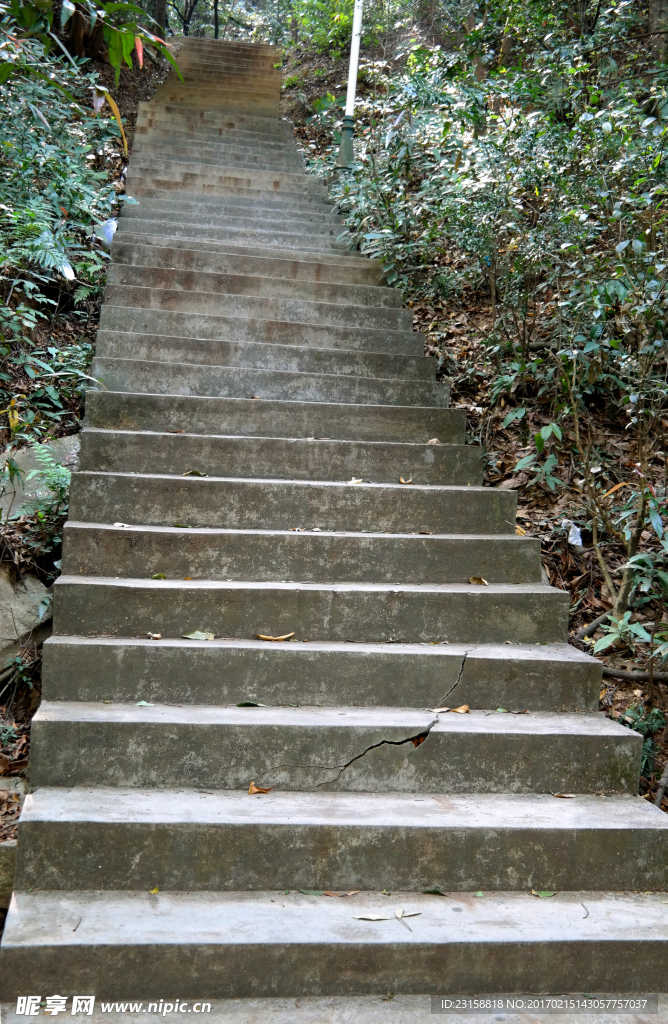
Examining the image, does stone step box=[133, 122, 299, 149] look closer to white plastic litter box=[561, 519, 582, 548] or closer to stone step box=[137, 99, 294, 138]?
stone step box=[137, 99, 294, 138]

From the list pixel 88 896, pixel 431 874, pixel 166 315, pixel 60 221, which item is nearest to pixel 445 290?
pixel 166 315

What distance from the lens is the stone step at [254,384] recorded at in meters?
3.80

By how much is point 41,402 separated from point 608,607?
2878mm

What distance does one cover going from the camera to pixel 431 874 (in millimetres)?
2182

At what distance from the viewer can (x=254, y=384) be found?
3.92m

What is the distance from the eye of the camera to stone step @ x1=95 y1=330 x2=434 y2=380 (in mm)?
3957

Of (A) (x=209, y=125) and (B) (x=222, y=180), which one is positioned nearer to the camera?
(B) (x=222, y=180)

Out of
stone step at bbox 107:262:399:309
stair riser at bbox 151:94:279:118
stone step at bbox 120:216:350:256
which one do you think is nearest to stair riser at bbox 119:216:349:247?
stone step at bbox 120:216:350:256

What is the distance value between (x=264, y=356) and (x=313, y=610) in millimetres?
1865

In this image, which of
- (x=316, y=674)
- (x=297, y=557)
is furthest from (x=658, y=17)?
(x=316, y=674)

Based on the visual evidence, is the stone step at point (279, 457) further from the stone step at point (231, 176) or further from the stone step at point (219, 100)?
the stone step at point (219, 100)

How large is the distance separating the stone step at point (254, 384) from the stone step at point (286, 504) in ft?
2.50

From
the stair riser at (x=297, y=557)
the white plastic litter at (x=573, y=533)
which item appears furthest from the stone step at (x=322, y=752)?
the white plastic litter at (x=573, y=533)

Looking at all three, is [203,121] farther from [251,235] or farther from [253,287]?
[253,287]
